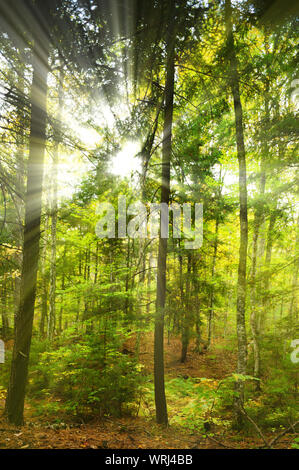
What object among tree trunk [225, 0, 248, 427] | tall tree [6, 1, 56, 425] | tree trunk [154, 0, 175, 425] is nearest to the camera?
tall tree [6, 1, 56, 425]

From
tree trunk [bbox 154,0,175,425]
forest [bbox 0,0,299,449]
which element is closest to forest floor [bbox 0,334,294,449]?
forest [bbox 0,0,299,449]

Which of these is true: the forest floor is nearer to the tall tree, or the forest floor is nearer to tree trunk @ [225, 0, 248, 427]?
the tall tree

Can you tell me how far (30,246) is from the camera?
5.14 m

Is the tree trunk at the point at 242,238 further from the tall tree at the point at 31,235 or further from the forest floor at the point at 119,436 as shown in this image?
the tall tree at the point at 31,235

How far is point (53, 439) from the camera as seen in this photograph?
4641mm

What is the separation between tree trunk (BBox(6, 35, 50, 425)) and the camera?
4.82 m

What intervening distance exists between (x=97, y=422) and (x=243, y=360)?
451 centimetres

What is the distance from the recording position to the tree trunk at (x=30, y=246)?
4824 mm

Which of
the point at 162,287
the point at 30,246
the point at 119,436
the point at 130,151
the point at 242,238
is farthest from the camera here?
the point at 242,238

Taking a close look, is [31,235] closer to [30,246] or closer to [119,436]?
[30,246]

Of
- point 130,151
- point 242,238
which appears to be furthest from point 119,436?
point 130,151

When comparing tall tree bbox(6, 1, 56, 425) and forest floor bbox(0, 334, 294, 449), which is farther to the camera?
tall tree bbox(6, 1, 56, 425)
